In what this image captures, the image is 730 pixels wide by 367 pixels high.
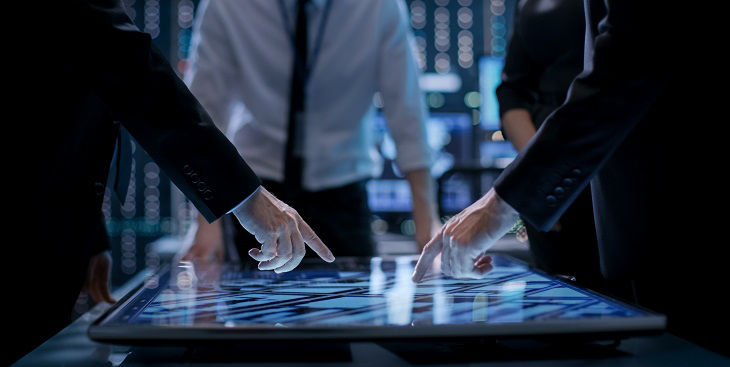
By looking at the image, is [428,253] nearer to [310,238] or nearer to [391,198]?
[310,238]

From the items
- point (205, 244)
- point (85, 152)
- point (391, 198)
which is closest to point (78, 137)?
point (85, 152)

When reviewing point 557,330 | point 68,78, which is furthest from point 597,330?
point 68,78

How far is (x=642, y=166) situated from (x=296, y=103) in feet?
2.77

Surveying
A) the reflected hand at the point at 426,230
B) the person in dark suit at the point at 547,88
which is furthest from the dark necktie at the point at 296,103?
the person in dark suit at the point at 547,88

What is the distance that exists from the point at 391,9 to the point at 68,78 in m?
0.91

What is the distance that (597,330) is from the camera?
0.44 m

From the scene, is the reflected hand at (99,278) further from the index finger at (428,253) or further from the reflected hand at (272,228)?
the index finger at (428,253)

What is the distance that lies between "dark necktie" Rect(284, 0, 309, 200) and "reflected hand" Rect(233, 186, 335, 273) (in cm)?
66

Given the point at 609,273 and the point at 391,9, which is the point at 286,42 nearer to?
the point at 391,9

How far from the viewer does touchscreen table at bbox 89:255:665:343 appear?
0.43 m

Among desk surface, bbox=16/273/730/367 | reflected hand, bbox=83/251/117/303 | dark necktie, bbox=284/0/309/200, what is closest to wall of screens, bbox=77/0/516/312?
dark necktie, bbox=284/0/309/200

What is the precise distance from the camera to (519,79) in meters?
1.04

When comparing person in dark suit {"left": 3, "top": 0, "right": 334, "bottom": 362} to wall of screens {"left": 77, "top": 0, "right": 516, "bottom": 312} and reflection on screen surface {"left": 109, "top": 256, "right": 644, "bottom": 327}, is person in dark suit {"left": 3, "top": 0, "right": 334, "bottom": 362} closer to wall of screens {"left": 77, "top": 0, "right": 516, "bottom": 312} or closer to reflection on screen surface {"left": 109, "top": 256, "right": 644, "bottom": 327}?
reflection on screen surface {"left": 109, "top": 256, "right": 644, "bottom": 327}

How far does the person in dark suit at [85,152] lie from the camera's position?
0.57 m
